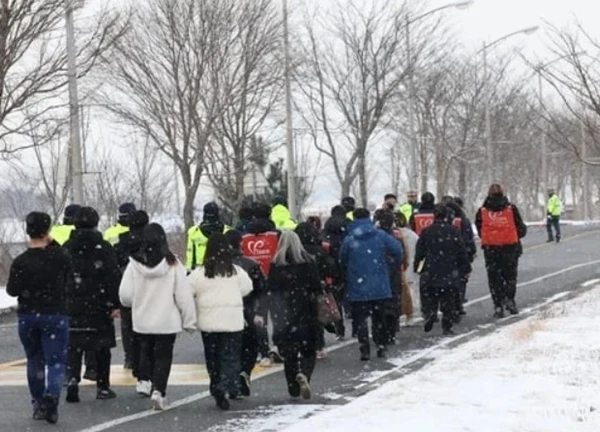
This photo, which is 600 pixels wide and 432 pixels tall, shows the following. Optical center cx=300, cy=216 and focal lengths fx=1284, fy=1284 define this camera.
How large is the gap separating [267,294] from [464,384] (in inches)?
78.2

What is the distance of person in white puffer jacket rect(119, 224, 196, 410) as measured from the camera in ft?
35.3

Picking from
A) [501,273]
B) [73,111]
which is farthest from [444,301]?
[73,111]

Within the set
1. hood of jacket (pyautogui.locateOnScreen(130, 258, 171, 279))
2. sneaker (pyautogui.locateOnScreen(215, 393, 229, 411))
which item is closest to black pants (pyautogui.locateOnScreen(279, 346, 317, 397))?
sneaker (pyautogui.locateOnScreen(215, 393, 229, 411))

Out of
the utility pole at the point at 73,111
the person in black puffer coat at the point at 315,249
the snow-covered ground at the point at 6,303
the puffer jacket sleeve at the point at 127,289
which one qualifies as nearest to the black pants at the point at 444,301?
the person in black puffer coat at the point at 315,249

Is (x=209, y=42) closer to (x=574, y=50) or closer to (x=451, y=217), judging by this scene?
(x=574, y=50)

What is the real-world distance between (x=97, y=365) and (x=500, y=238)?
7.67m

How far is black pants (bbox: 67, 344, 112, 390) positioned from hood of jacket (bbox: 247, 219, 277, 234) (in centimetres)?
266

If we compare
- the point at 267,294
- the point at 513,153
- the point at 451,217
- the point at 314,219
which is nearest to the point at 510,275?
the point at 451,217

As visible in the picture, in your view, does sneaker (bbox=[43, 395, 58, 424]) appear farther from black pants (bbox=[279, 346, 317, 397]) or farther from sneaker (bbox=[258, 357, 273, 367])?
sneaker (bbox=[258, 357, 273, 367])

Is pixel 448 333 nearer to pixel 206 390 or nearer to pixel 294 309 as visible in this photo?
pixel 206 390

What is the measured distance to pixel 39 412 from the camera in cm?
1058

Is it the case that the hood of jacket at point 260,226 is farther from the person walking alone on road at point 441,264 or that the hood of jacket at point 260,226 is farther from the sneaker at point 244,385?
the person walking alone on road at point 441,264

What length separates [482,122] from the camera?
5159cm

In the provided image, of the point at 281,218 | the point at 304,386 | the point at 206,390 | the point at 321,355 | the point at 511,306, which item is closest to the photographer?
the point at 304,386
